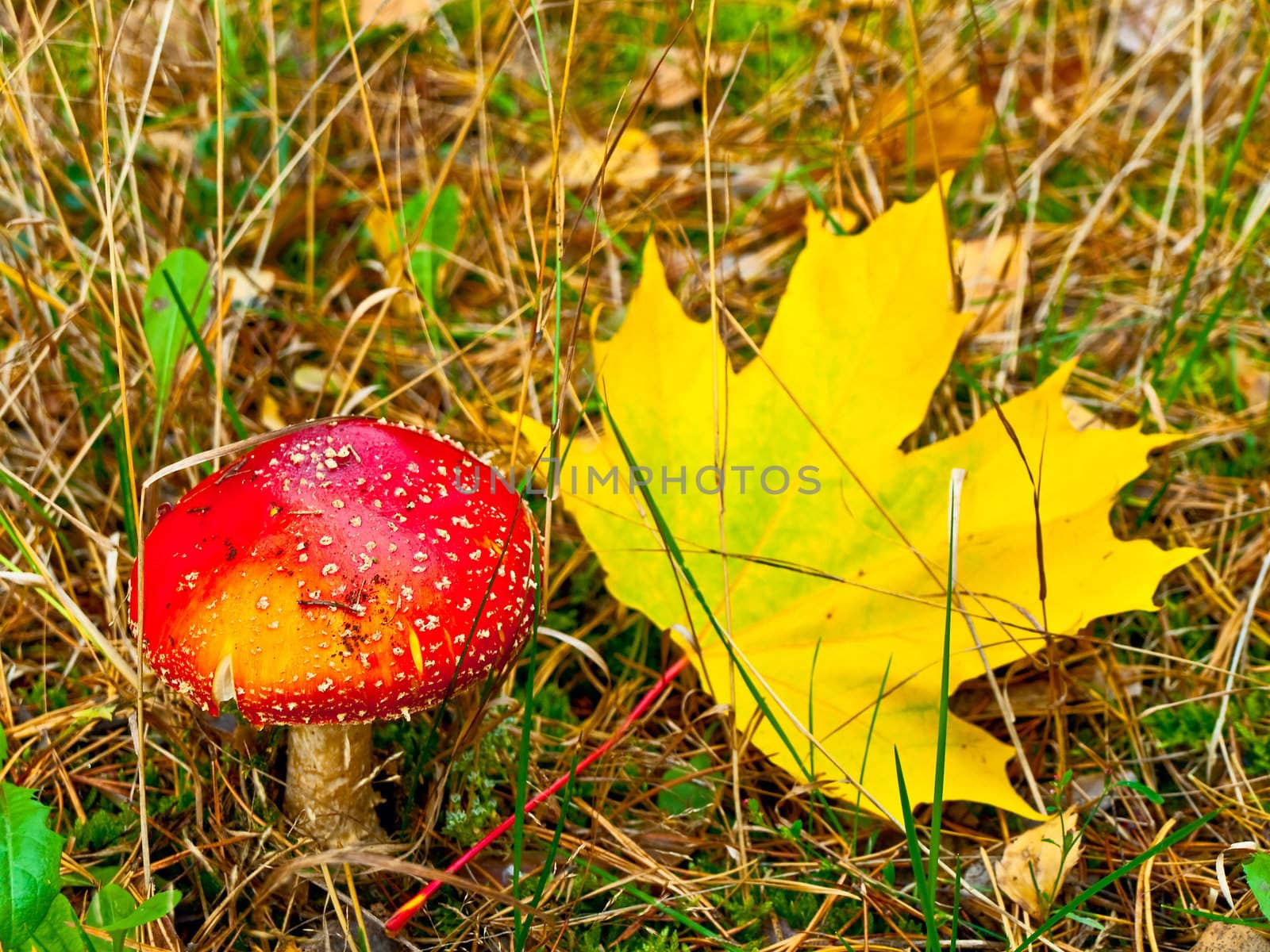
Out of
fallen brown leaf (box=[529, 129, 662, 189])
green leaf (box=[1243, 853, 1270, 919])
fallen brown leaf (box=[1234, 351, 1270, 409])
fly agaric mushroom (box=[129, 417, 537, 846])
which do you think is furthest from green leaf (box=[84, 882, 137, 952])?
fallen brown leaf (box=[1234, 351, 1270, 409])

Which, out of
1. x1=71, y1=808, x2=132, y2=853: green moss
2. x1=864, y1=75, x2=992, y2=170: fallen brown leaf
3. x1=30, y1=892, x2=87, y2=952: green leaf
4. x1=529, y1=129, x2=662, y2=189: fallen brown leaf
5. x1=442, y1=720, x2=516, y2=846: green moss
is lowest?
x1=71, y1=808, x2=132, y2=853: green moss

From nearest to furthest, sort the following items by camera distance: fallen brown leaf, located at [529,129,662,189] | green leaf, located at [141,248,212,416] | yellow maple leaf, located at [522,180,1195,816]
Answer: yellow maple leaf, located at [522,180,1195,816] < green leaf, located at [141,248,212,416] < fallen brown leaf, located at [529,129,662,189]

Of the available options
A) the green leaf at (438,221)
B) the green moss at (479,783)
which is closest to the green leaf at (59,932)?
the green moss at (479,783)

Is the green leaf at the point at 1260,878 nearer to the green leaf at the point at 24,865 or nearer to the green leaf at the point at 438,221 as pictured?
the green leaf at the point at 24,865

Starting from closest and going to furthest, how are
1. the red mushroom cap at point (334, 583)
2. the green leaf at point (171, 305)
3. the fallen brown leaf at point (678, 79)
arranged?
the red mushroom cap at point (334, 583), the green leaf at point (171, 305), the fallen brown leaf at point (678, 79)

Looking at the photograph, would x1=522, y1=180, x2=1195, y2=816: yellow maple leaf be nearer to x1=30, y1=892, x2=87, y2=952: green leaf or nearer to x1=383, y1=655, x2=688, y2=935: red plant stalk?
x1=383, y1=655, x2=688, y2=935: red plant stalk

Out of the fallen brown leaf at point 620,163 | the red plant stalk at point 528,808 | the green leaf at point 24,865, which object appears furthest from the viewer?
the fallen brown leaf at point 620,163

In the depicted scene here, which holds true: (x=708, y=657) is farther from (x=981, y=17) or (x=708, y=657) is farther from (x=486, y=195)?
(x=981, y=17)
